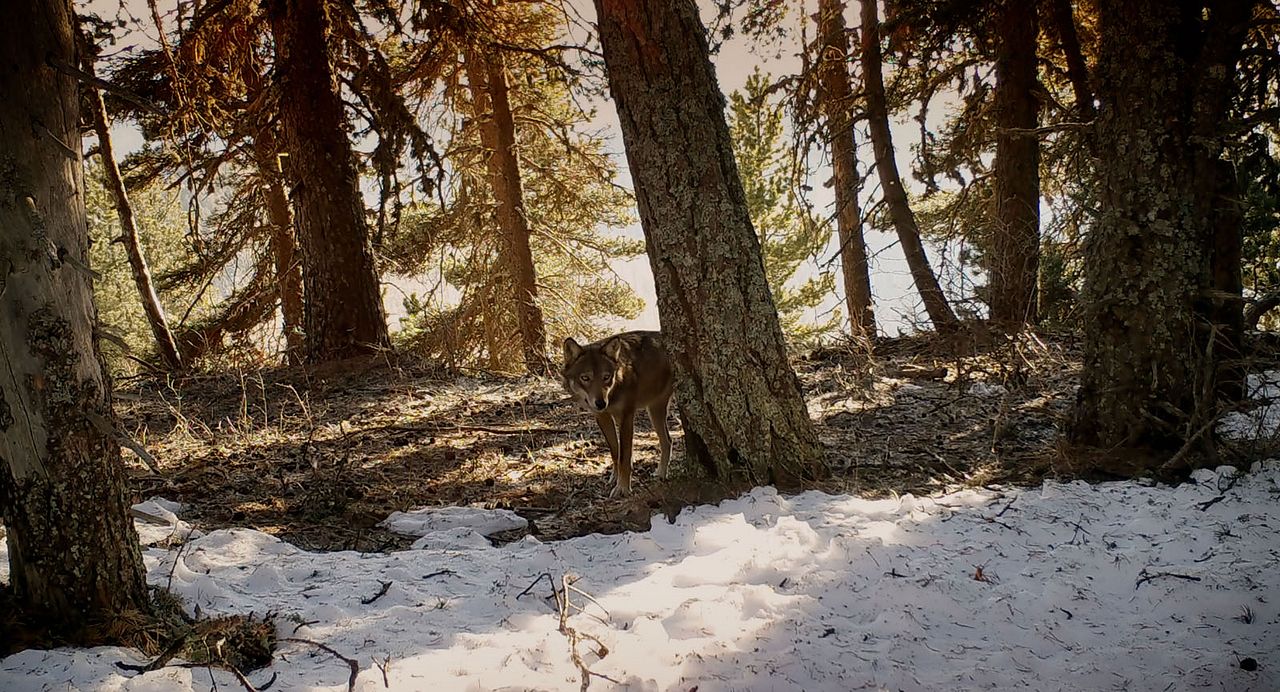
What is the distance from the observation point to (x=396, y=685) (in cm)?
315

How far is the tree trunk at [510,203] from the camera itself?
44.9ft

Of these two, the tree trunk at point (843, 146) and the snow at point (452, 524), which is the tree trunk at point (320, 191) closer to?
the snow at point (452, 524)

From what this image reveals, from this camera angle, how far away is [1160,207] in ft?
17.7

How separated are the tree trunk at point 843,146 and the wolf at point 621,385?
20.6ft

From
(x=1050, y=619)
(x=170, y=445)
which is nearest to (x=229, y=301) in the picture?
(x=170, y=445)

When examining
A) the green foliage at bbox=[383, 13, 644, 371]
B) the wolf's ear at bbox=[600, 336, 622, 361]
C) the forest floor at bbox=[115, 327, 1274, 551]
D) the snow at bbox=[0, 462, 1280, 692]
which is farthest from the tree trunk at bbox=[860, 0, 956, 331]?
the snow at bbox=[0, 462, 1280, 692]

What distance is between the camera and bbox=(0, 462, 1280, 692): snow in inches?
127

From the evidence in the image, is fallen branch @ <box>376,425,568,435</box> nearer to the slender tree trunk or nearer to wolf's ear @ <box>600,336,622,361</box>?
wolf's ear @ <box>600,336,622,361</box>

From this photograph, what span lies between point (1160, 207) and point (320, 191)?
31.6ft

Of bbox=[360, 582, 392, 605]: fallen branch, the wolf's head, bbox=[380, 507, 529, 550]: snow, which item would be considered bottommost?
bbox=[380, 507, 529, 550]: snow

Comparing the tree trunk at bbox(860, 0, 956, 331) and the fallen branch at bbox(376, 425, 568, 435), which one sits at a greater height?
the tree trunk at bbox(860, 0, 956, 331)

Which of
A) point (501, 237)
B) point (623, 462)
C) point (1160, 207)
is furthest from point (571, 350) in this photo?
point (501, 237)

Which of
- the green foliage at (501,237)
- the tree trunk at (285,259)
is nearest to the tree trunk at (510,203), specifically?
the green foliage at (501,237)

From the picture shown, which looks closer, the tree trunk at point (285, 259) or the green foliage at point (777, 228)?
the tree trunk at point (285, 259)
